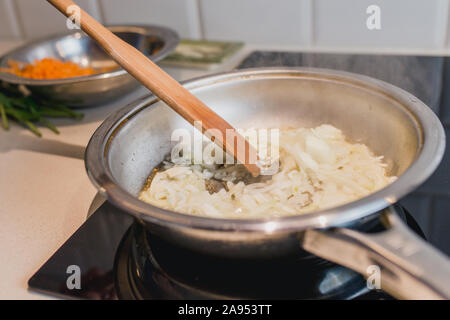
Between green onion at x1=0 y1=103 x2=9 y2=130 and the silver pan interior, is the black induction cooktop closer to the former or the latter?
the silver pan interior

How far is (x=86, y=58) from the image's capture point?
3.88 ft

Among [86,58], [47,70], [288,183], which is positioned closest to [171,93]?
[288,183]

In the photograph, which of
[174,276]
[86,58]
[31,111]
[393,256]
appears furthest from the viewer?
[86,58]

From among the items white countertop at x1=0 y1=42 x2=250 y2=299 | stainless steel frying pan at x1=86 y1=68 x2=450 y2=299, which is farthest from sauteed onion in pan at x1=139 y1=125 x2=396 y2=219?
white countertop at x1=0 y1=42 x2=250 y2=299

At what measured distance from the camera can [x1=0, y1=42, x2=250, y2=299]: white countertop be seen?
605mm

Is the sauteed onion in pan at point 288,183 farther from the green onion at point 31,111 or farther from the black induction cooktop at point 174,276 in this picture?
the green onion at point 31,111

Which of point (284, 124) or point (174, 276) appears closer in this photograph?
point (174, 276)

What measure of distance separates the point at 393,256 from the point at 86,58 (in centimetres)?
98

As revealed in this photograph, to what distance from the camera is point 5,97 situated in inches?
38.7

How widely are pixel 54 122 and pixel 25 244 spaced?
1.30 ft

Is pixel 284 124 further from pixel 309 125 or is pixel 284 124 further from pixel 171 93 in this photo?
pixel 171 93

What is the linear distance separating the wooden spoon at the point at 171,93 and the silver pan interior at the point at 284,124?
7cm

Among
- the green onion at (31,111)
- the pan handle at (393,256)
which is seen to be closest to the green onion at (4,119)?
the green onion at (31,111)

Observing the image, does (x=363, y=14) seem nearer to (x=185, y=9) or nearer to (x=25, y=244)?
(x=185, y=9)
